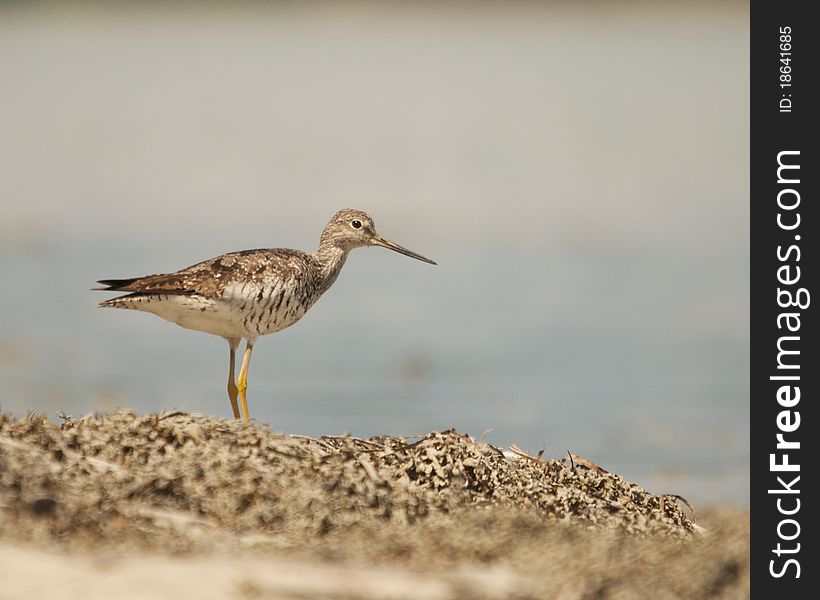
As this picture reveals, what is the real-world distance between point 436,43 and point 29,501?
28.7 meters

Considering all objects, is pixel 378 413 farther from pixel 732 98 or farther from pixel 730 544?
pixel 732 98

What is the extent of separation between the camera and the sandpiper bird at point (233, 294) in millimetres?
7809

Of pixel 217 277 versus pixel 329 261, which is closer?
pixel 217 277

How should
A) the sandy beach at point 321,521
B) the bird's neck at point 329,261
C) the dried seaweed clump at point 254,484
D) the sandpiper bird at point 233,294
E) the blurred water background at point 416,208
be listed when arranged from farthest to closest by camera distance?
the blurred water background at point 416,208
the bird's neck at point 329,261
the sandpiper bird at point 233,294
the dried seaweed clump at point 254,484
the sandy beach at point 321,521

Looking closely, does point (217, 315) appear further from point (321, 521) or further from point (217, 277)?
point (321, 521)

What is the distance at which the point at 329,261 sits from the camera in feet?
29.2

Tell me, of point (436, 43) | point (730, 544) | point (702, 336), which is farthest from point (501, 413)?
point (436, 43)

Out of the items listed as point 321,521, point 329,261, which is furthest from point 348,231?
point 321,521

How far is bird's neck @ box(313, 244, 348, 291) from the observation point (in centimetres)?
880

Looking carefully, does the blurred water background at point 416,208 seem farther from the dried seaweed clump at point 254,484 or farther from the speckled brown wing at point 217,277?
the dried seaweed clump at point 254,484

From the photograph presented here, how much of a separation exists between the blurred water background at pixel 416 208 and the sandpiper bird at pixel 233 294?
77.5 inches

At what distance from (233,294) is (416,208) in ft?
35.3

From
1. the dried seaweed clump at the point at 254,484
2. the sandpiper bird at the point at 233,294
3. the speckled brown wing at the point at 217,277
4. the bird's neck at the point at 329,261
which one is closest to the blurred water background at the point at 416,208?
the bird's neck at the point at 329,261
